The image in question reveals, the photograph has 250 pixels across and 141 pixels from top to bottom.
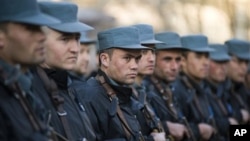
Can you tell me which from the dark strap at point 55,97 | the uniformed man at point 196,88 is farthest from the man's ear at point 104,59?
the uniformed man at point 196,88

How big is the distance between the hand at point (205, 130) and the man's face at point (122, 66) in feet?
10.7

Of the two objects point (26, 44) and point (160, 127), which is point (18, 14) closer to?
point (26, 44)

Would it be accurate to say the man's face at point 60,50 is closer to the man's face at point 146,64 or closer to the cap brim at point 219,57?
the man's face at point 146,64

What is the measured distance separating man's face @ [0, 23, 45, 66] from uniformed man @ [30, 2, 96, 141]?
0.83 meters

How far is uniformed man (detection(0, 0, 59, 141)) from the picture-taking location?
19.7 ft

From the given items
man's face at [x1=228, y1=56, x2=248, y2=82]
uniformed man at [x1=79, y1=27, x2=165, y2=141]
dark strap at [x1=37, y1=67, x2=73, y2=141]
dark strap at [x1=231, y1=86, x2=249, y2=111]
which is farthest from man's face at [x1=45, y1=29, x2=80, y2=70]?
man's face at [x1=228, y1=56, x2=248, y2=82]

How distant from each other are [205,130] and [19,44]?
618 centimetres

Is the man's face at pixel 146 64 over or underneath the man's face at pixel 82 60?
over

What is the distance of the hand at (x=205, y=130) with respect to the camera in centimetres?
1199

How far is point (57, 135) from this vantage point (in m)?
6.82

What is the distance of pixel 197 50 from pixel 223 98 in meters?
1.80

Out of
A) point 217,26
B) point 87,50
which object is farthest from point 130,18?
point 87,50

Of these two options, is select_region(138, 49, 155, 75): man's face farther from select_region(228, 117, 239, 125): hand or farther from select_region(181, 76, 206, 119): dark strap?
select_region(228, 117, 239, 125): hand

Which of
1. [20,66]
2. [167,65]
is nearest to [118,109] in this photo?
[20,66]
